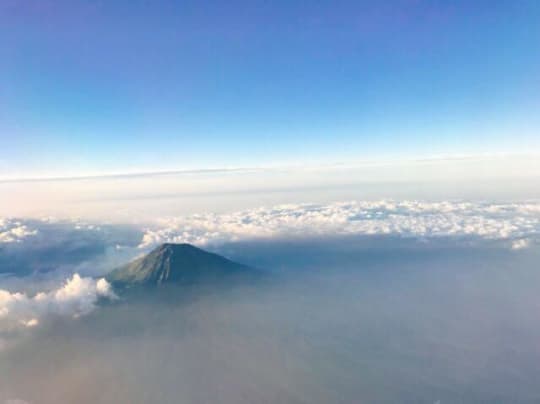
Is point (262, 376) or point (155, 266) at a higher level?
point (155, 266)

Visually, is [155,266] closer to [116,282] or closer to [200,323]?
[116,282]

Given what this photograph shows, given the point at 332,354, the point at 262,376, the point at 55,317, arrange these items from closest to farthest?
1. the point at 262,376
2. the point at 332,354
3. the point at 55,317

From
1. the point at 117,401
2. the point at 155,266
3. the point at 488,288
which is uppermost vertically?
the point at 155,266

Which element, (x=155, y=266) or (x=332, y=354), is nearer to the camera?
(x=332, y=354)

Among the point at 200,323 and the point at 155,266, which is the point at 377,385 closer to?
the point at 200,323

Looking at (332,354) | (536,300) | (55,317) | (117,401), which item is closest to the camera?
(117,401)

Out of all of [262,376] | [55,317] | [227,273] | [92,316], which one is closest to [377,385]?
[262,376]
